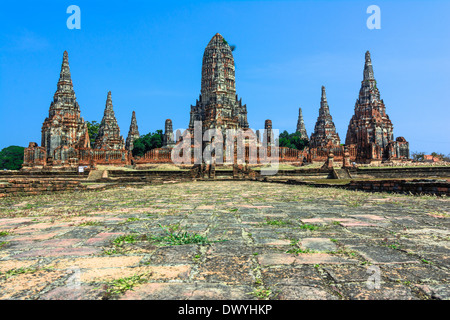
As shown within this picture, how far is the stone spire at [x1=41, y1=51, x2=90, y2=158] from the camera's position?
3941 cm

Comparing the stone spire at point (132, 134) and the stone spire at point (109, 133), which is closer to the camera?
the stone spire at point (109, 133)

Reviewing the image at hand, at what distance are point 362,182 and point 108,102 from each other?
49802mm

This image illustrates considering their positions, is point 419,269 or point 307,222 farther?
point 307,222

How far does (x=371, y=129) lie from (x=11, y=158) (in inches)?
2597

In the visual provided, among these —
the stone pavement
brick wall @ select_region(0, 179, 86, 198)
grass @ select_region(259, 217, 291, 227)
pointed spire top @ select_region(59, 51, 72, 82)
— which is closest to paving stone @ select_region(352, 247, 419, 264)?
the stone pavement

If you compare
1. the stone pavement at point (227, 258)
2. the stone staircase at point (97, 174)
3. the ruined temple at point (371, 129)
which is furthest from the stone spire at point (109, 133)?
the stone pavement at point (227, 258)

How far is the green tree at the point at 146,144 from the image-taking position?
60.2 m

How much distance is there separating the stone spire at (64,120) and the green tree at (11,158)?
30146mm

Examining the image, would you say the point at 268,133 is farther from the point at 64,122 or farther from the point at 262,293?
the point at 262,293

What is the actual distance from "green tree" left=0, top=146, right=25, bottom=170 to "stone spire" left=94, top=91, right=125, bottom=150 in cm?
2485

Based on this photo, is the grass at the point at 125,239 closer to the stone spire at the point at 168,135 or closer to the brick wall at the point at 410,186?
the brick wall at the point at 410,186

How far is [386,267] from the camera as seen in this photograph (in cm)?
205
